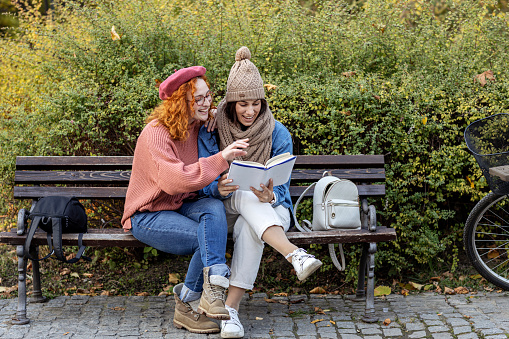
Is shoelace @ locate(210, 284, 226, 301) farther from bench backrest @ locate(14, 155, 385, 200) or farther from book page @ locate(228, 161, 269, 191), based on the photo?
bench backrest @ locate(14, 155, 385, 200)

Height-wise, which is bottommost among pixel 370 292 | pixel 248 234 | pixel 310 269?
pixel 370 292

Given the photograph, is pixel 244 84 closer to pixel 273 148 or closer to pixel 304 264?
pixel 273 148

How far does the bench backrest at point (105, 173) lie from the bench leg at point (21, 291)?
0.63 metres

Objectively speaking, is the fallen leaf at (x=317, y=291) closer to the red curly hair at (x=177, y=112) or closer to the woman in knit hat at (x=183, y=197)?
the woman in knit hat at (x=183, y=197)

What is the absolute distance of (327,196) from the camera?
Answer: 4047 millimetres

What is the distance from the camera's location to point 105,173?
15.0ft

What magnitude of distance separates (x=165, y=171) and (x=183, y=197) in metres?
0.39

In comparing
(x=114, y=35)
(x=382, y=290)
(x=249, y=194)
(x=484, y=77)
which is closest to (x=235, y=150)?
(x=249, y=194)

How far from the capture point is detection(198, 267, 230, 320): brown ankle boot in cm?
354

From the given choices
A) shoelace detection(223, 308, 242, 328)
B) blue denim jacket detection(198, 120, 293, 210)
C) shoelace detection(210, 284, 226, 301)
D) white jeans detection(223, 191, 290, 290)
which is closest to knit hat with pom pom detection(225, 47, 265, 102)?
blue denim jacket detection(198, 120, 293, 210)

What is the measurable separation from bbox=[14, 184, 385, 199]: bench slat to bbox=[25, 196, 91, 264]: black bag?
0.43 meters

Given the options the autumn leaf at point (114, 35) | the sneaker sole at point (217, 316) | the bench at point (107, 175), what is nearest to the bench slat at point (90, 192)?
the bench at point (107, 175)

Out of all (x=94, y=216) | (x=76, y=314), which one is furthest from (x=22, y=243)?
(x=94, y=216)

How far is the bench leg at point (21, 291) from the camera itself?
3991 mm
